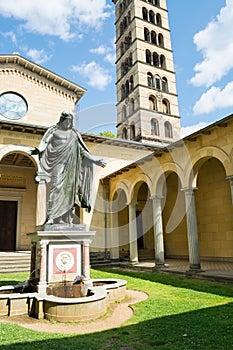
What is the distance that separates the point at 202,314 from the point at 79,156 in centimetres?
430

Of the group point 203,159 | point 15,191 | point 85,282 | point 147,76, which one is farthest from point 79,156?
point 147,76

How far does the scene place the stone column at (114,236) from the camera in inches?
591

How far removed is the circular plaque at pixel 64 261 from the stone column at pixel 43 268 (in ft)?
0.95

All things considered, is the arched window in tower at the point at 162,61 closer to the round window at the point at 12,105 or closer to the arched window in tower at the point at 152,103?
the arched window in tower at the point at 152,103

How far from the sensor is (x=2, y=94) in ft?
53.9

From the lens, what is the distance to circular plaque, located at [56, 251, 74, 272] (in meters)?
5.87

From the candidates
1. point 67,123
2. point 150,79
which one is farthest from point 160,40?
point 67,123

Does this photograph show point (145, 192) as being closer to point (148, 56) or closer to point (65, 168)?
point (65, 168)

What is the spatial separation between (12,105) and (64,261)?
13.3m

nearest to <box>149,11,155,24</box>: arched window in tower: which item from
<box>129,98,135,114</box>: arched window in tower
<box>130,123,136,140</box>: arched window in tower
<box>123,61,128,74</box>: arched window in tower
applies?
<box>123,61,128,74</box>: arched window in tower

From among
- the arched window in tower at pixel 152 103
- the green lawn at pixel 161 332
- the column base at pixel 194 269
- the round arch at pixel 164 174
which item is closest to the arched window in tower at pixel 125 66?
the arched window in tower at pixel 152 103

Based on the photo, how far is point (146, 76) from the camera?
1292 inches

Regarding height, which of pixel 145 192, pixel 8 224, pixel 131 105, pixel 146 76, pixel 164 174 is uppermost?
pixel 146 76

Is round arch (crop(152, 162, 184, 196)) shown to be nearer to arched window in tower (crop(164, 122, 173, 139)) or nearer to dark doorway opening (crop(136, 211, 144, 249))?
dark doorway opening (crop(136, 211, 144, 249))
